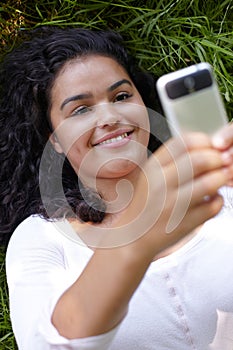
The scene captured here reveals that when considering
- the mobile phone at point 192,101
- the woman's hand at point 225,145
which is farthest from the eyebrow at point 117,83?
the woman's hand at point 225,145

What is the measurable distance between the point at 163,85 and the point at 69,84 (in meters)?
0.45

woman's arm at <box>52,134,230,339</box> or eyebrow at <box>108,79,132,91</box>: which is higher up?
woman's arm at <box>52,134,230,339</box>

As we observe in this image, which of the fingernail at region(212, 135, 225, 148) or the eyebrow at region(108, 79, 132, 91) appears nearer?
the fingernail at region(212, 135, 225, 148)

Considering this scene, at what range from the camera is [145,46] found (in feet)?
5.04

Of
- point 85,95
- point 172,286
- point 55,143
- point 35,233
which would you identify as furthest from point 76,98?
point 172,286

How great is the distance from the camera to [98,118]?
117 cm

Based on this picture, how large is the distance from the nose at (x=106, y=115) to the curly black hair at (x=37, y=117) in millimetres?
134

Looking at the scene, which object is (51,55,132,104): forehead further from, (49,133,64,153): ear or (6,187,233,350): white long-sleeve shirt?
(6,187,233,350): white long-sleeve shirt

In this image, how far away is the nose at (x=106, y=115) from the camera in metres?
1.15

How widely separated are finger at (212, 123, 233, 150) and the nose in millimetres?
444

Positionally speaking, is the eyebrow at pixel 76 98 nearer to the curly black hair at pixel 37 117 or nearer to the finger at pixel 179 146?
the curly black hair at pixel 37 117

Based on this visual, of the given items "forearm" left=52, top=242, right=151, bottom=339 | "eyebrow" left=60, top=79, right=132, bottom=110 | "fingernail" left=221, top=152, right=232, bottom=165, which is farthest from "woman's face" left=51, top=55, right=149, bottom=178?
"fingernail" left=221, top=152, right=232, bottom=165

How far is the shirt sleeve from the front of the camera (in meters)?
0.87

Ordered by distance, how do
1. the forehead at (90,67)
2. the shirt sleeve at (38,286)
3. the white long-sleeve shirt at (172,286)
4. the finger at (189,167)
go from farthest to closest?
the forehead at (90,67) < the white long-sleeve shirt at (172,286) < the shirt sleeve at (38,286) < the finger at (189,167)
